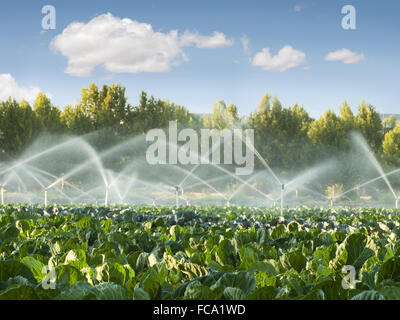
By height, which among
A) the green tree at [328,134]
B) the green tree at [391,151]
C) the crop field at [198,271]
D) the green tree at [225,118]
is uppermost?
the green tree at [225,118]

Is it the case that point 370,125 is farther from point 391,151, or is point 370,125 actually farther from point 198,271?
point 198,271

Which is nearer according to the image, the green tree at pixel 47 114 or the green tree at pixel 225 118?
the green tree at pixel 47 114

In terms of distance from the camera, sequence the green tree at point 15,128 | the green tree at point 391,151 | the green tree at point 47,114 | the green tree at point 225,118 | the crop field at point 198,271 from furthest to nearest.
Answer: the green tree at point 225,118 < the green tree at point 391,151 < the green tree at point 47,114 < the green tree at point 15,128 < the crop field at point 198,271

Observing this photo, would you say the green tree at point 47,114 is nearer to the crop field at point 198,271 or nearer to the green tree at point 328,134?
the green tree at point 328,134

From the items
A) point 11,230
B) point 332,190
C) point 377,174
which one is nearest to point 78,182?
point 332,190

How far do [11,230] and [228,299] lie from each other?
2254 mm

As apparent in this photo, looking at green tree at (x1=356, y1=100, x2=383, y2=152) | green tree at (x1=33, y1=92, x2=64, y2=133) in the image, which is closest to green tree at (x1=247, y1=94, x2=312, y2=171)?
green tree at (x1=356, y1=100, x2=383, y2=152)

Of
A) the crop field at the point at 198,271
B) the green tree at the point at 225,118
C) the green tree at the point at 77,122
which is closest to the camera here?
the crop field at the point at 198,271

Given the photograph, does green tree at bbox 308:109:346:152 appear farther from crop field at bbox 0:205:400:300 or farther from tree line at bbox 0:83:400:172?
crop field at bbox 0:205:400:300

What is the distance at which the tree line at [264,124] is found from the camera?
34812 millimetres

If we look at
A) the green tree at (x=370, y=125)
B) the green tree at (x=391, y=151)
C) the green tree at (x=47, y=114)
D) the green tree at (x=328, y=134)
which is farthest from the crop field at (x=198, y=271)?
the green tree at (x=370, y=125)

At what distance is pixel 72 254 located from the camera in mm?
1808

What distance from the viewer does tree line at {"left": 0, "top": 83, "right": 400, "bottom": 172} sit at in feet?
114
